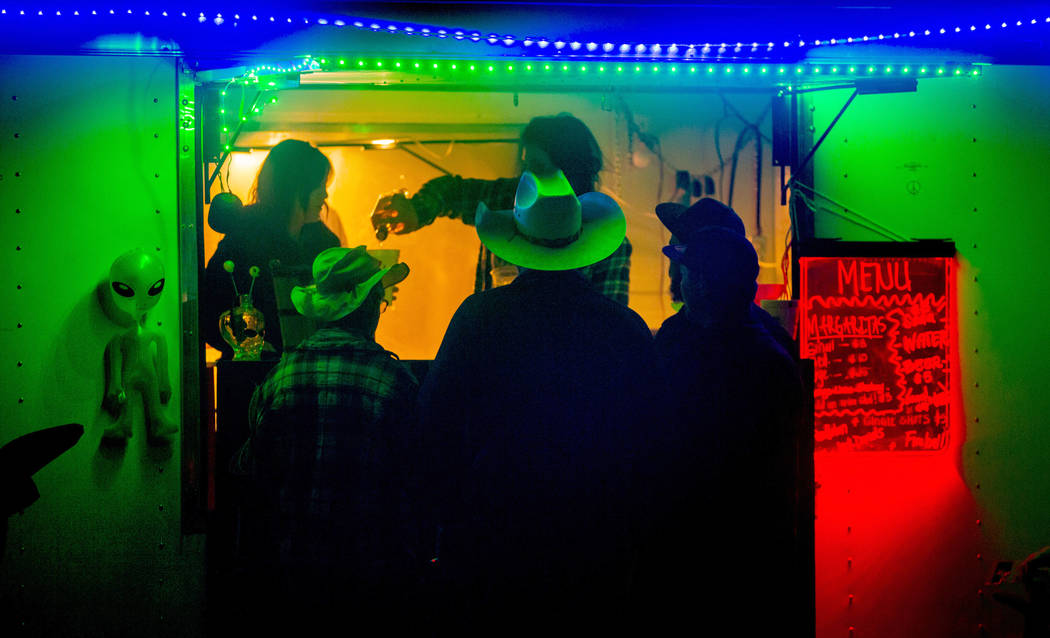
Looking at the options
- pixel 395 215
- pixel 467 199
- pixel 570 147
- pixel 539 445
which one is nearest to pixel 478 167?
pixel 467 199

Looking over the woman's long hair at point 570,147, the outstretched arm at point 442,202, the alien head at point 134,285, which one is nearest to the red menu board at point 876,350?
the woman's long hair at point 570,147

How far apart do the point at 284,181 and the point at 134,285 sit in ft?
3.56

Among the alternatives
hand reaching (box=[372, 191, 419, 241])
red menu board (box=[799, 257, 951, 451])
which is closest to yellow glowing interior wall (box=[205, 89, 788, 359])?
hand reaching (box=[372, 191, 419, 241])

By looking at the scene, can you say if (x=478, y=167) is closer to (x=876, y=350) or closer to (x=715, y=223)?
(x=715, y=223)

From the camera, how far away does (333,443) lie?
9.07 ft

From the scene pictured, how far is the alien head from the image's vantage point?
11.8ft

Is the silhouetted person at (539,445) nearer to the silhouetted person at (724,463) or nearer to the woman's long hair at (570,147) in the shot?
the silhouetted person at (724,463)

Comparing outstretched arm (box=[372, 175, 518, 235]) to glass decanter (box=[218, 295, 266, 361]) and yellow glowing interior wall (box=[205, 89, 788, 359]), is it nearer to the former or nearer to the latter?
yellow glowing interior wall (box=[205, 89, 788, 359])

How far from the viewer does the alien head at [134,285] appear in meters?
3.59

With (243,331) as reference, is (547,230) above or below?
above

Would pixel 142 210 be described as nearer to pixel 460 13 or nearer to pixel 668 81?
pixel 460 13

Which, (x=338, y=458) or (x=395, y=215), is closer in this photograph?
(x=338, y=458)

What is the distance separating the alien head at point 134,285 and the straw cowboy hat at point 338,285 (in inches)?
42.7

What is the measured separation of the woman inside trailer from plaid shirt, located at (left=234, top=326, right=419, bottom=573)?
40.8 inches
